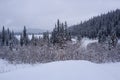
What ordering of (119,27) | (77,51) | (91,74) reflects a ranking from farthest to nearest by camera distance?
1. (119,27)
2. (77,51)
3. (91,74)

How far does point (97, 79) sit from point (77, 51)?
15.2 m

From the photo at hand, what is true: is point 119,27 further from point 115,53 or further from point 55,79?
point 55,79

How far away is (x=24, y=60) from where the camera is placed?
27.7 m

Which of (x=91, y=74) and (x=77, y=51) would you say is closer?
(x=91, y=74)

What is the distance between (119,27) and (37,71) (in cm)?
6791

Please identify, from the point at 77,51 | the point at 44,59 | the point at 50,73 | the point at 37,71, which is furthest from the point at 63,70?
the point at 44,59

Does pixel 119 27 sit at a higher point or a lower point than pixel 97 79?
higher

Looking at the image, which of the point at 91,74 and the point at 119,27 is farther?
the point at 119,27

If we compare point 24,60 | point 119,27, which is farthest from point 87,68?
point 119,27

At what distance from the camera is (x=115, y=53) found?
26.6 metres

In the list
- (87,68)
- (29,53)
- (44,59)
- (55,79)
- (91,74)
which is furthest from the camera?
(29,53)

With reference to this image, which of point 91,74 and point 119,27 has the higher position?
point 119,27

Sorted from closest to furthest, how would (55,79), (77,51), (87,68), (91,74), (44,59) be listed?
(55,79), (91,74), (87,68), (77,51), (44,59)

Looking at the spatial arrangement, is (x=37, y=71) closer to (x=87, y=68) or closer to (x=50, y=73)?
(x=50, y=73)
